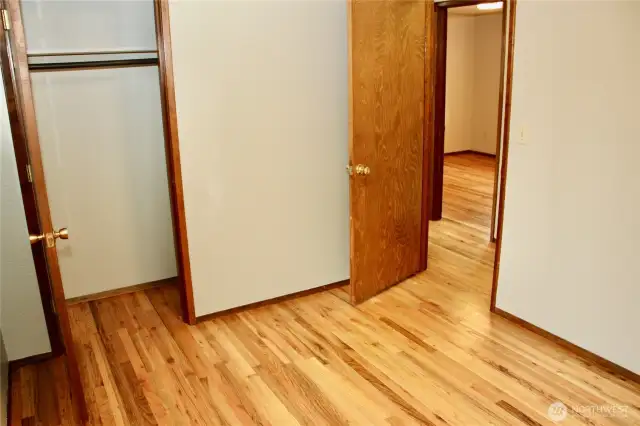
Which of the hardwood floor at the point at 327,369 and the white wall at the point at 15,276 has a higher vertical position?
the white wall at the point at 15,276

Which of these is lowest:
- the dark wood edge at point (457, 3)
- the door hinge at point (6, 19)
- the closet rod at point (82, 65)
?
the closet rod at point (82, 65)

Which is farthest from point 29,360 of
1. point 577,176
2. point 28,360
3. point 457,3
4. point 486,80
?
point 486,80

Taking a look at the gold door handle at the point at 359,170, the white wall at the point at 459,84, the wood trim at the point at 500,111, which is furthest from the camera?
the white wall at the point at 459,84

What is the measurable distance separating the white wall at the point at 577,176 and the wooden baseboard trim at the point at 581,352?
0.03 metres

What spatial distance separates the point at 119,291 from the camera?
3748 mm

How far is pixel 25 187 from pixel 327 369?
174cm

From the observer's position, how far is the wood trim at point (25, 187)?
2236 millimetres

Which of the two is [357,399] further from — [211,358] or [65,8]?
[65,8]

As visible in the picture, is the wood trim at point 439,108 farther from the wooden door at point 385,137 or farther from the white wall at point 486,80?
the white wall at point 486,80

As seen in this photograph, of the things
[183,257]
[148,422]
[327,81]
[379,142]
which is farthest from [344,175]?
[148,422]

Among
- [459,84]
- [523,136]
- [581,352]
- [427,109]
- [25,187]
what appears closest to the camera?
[25,187]

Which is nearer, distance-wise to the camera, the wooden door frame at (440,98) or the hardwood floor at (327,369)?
the hardwood floor at (327,369)

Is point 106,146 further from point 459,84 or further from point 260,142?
point 459,84

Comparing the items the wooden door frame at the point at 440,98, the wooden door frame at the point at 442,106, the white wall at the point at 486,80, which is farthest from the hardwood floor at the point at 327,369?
the white wall at the point at 486,80
